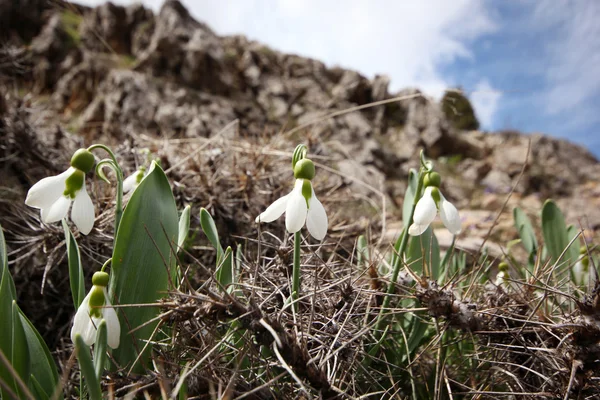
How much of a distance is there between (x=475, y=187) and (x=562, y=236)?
18.5ft

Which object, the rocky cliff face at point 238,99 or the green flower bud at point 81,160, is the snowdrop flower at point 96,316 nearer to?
the green flower bud at point 81,160

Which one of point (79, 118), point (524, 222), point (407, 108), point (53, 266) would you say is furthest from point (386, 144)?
point (53, 266)

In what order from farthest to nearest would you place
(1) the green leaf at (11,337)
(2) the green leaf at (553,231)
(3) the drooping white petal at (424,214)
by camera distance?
(2) the green leaf at (553,231), (3) the drooping white petal at (424,214), (1) the green leaf at (11,337)

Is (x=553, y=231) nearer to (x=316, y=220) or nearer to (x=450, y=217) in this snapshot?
(x=450, y=217)

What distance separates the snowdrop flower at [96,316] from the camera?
0.62m

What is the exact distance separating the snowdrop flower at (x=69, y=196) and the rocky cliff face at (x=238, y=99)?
1573mm

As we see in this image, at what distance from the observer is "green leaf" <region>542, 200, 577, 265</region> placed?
4.03ft

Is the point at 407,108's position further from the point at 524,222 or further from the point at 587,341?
the point at 587,341

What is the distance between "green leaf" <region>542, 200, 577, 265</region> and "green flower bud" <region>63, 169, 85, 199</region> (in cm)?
136

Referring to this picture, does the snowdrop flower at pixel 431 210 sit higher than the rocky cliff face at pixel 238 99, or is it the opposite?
the rocky cliff face at pixel 238 99

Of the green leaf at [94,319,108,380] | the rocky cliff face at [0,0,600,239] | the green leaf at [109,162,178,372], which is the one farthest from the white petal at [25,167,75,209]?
the rocky cliff face at [0,0,600,239]

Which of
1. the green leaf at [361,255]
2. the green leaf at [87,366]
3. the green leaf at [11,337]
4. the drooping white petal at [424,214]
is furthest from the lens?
the green leaf at [361,255]

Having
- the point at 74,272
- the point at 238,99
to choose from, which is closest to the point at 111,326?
the point at 74,272

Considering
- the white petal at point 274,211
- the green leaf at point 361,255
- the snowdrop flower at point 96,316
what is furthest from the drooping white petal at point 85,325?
the green leaf at point 361,255
